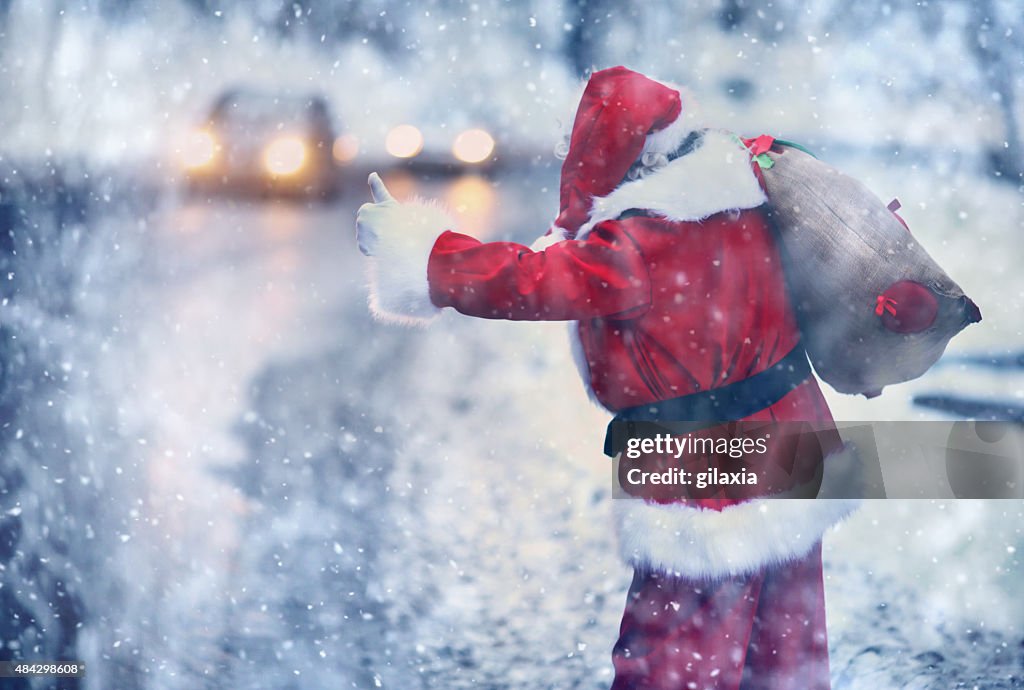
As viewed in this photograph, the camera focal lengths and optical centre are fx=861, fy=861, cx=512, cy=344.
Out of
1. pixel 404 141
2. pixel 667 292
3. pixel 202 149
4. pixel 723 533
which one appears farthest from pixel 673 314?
pixel 202 149

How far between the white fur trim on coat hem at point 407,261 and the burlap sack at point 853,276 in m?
0.39

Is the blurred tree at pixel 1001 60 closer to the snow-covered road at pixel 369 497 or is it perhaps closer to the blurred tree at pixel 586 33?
the snow-covered road at pixel 369 497

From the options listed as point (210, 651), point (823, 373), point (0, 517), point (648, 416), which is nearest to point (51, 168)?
point (0, 517)

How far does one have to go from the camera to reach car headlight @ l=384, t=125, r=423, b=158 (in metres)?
1.05

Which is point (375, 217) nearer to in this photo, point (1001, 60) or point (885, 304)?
point (885, 304)

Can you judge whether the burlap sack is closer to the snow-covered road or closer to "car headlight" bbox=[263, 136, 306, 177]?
the snow-covered road

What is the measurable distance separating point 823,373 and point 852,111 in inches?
12.8

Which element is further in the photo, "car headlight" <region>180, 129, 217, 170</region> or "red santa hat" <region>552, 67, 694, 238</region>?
"car headlight" <region>180, 129, 217, 170</region>

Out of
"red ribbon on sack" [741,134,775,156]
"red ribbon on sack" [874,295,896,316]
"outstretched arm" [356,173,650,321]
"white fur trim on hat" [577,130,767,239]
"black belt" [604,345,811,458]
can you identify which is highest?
"red ribbon on sack" [741,134,775,156]

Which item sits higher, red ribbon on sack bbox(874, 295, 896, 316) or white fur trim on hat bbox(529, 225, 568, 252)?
white fur trim on hat bbox(529, 225, 568, 252)

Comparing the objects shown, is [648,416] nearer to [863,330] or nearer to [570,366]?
[570,366]

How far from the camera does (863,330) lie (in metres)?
0.98

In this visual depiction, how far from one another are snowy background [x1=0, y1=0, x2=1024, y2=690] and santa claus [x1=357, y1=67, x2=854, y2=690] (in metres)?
0.05

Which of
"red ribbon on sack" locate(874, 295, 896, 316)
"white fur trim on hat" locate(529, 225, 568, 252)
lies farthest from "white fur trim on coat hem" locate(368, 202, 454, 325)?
"red ribbon on sack" locate(874, 295, 896, 316)
